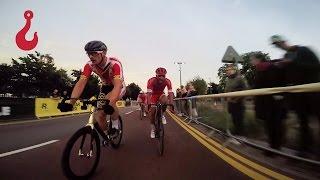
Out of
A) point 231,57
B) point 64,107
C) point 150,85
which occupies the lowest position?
point 64,107

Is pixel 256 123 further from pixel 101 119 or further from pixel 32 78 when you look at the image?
pixel 32 78

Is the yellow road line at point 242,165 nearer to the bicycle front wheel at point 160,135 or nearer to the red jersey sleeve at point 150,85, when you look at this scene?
the bicycle front wheel at point 160,135

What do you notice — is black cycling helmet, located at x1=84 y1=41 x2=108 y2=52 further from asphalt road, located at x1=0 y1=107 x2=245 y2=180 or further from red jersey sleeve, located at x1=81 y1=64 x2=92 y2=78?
asphalt road, located at x1=0 y1=107 x2=245 y2=180

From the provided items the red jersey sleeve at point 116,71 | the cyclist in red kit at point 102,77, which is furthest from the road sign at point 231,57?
the red jersey sleeve at point 116,71

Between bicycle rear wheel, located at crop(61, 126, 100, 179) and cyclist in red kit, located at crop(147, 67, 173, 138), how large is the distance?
10.1ft

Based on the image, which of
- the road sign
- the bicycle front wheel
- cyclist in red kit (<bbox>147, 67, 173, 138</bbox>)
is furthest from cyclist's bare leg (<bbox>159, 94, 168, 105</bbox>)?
the road sign

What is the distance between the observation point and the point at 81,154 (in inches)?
204

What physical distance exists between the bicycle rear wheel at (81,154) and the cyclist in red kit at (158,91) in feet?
10.1

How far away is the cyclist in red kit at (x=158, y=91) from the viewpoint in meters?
8.90

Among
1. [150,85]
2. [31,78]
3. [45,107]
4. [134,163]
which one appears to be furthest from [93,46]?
[31,78]

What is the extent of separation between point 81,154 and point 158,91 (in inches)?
190

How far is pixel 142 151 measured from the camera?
8.15 meters

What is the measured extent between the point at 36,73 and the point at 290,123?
385 ft

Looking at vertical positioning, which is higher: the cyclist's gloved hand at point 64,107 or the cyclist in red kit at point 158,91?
the cyclist in red kit at point 158,91
